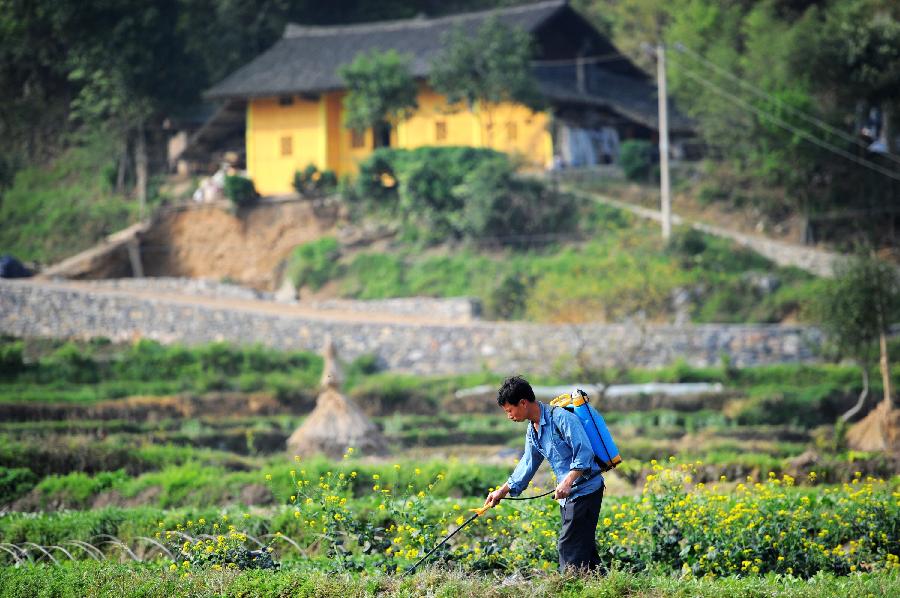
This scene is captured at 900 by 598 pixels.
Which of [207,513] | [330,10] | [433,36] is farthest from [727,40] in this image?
[207,513]

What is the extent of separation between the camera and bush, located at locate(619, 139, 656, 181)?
37594 millimetres

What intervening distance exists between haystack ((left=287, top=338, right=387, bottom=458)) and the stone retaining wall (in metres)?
5.99

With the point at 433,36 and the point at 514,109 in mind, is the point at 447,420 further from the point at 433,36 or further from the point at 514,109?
the point at 433,36

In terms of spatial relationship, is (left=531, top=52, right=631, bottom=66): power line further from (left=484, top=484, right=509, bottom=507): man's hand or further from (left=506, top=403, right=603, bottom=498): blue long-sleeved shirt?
(left=484, top=484, right=509, bottom=507): man's hand

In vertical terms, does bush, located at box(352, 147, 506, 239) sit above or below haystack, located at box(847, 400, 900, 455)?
above

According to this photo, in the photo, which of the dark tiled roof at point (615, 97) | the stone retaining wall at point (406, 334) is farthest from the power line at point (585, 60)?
the stone retaining wall at point (406, 334)

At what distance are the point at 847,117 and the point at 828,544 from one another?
→ 82.2ft

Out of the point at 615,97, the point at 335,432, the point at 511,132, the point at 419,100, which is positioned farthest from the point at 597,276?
the point at 419,100

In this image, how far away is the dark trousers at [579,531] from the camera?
9641 millimetres

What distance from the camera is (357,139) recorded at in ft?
141

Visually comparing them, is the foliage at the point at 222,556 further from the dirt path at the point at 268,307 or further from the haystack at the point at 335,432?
the dirt path at the point at 268,307

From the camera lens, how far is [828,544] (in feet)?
38.4

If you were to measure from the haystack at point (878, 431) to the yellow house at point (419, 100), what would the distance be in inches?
745

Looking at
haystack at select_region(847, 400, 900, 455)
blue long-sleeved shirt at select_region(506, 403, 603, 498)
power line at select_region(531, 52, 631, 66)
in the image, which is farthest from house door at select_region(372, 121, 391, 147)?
blue long-sleeved shirt at select_region(506, 403, 603, 498)
